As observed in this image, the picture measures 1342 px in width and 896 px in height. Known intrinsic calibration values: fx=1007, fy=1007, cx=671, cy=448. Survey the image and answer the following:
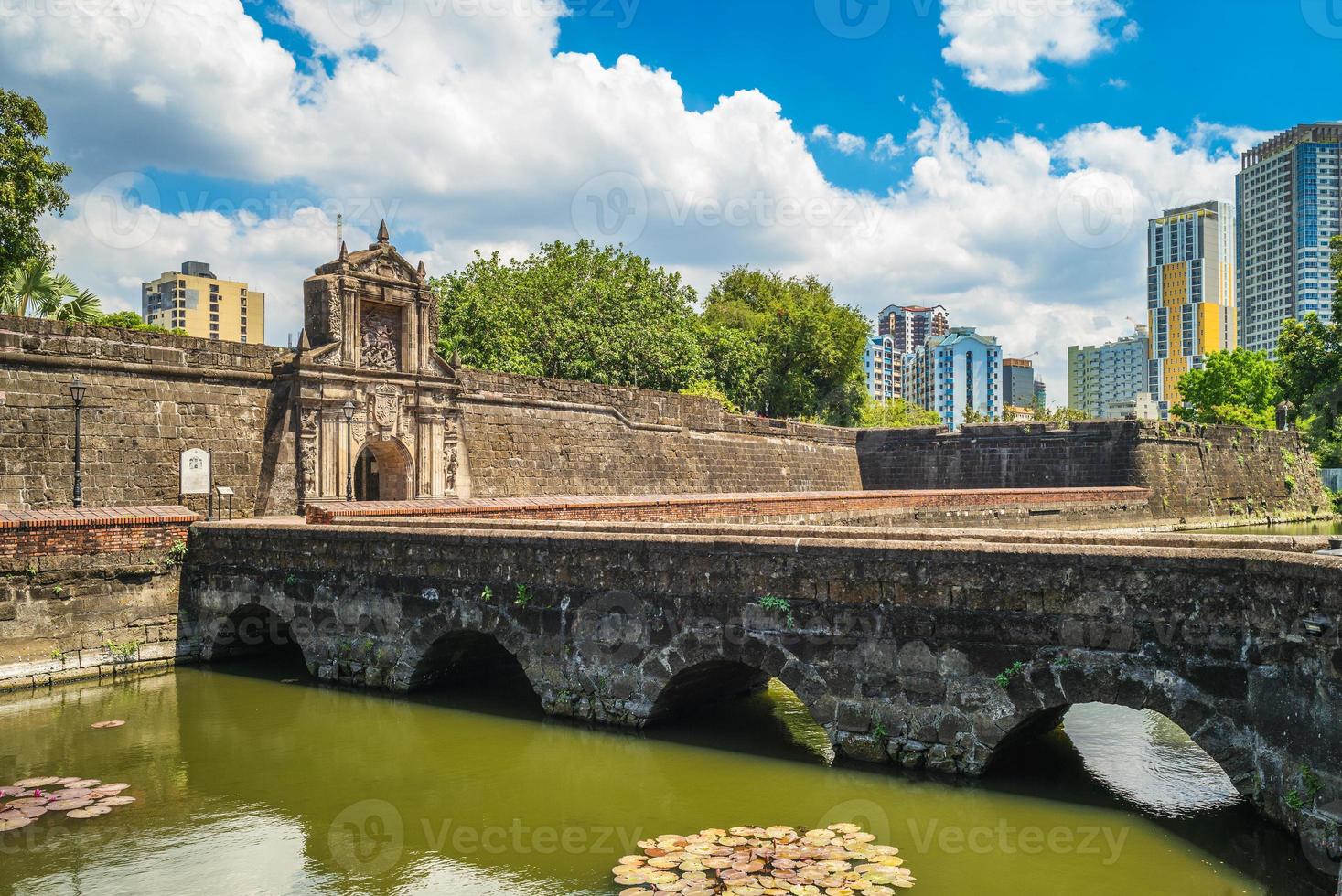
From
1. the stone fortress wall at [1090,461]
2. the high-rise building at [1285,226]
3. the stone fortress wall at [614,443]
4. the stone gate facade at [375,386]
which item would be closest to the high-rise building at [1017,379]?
the high-rise building at [1285,226]

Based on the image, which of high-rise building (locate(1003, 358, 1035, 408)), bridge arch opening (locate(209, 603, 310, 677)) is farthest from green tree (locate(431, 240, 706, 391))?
high-rise building (locate(1003, 358, 1035, 408))

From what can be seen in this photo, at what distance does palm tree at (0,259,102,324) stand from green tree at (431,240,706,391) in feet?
27.5

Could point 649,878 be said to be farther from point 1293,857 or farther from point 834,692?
point 1293,857

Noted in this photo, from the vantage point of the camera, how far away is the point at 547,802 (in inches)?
267

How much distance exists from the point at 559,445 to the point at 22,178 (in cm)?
973

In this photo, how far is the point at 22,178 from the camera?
1543 centimetres

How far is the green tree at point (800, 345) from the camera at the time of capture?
38.9 m

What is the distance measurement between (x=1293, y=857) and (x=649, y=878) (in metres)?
3.42

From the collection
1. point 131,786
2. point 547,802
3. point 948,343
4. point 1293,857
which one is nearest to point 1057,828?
point 1293,857

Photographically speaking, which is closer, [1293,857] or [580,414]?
[1293,857]

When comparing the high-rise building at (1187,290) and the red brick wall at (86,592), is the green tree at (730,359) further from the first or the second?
the high-rise building at (1187,290)

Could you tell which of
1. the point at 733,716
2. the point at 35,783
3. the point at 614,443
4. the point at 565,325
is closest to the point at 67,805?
the point at 35,783

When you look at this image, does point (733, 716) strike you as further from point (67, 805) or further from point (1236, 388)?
point (1236, 388)

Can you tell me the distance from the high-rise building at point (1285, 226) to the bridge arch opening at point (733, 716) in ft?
312
